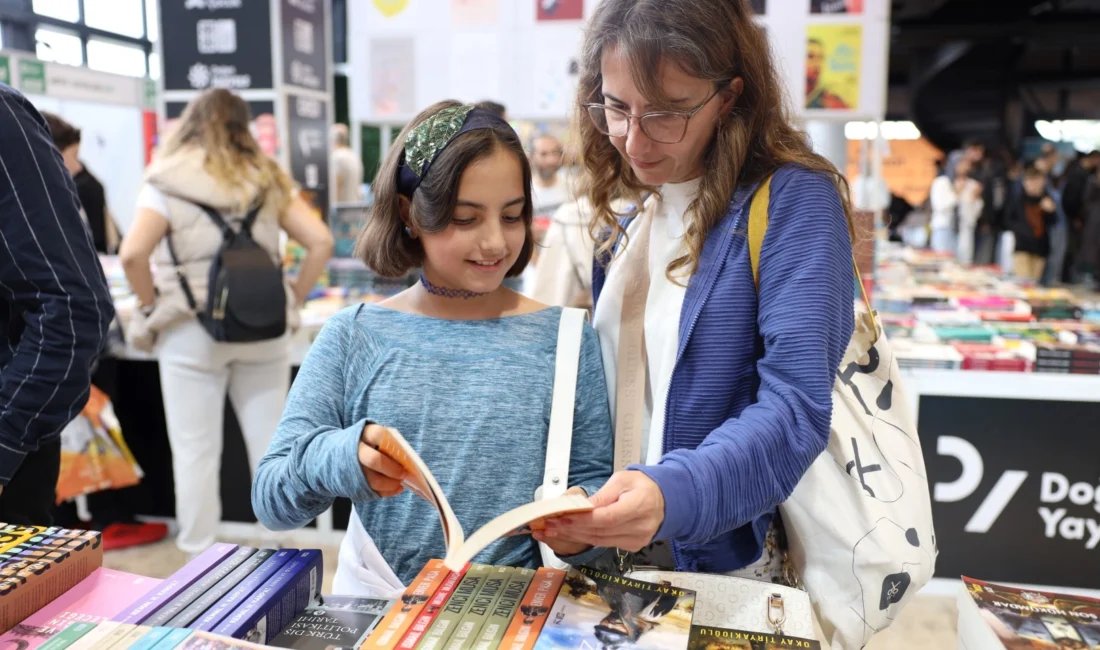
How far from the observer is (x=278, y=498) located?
1104 millimetres

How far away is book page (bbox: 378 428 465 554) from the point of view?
0.82 metres

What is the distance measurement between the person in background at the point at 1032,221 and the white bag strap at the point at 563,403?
10.1m

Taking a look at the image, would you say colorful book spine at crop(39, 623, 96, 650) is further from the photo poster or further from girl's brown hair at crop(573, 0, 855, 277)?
the photo poster

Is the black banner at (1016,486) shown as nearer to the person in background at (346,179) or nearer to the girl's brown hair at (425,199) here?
the girl's brown hair at (425,199)

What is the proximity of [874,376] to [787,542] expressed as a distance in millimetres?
270

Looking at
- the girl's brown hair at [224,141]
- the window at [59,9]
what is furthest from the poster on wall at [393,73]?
the window at [59,9]

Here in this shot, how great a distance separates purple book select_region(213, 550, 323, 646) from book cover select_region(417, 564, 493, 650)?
197 millimetres

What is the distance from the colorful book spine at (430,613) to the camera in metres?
0.85

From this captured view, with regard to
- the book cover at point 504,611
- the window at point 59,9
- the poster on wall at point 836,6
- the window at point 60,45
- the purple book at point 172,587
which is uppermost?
the window at point 59,9

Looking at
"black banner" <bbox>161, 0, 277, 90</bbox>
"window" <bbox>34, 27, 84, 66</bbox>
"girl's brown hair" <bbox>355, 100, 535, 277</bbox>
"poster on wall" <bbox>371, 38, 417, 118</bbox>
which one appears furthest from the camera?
"window" <bbox>34, 27, 84, 66</bbox>

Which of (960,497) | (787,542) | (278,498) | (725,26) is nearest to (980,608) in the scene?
(787,542)

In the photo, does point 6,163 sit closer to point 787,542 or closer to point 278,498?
point 278,498

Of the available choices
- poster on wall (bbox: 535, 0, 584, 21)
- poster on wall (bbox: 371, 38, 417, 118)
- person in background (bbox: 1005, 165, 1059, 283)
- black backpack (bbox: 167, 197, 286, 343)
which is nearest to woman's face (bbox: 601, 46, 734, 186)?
black backpack (bbox: 167, 197, 286, 343)

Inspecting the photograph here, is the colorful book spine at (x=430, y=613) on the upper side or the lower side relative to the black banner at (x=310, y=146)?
lower
